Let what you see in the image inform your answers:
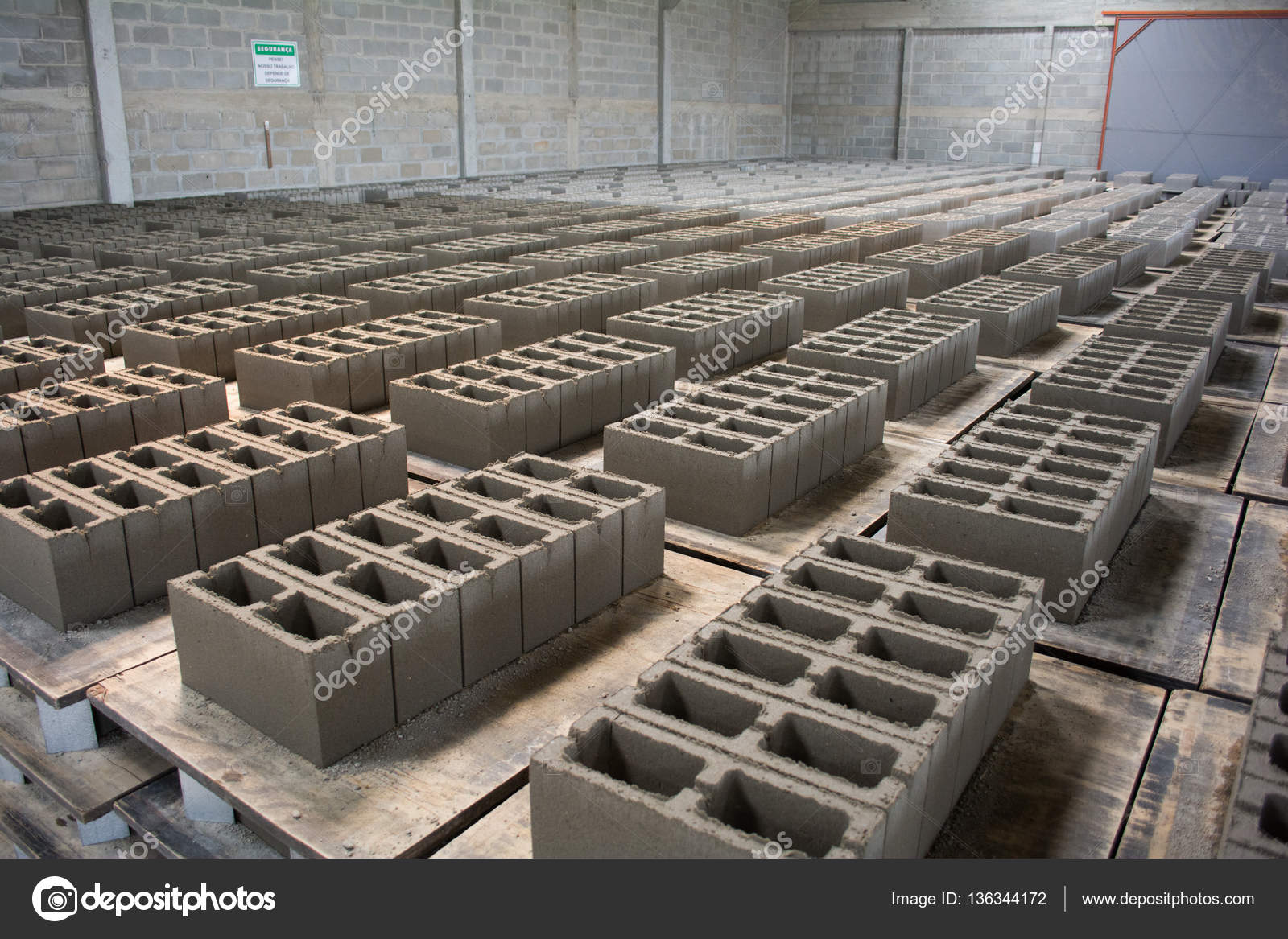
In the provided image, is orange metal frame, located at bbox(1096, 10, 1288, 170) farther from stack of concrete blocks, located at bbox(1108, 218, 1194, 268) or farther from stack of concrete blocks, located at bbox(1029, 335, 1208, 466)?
stack of concrete blocks, located at bbox(1029, 335, 1208, 466)

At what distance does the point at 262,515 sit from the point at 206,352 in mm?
3093

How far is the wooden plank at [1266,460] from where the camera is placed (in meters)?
5.39

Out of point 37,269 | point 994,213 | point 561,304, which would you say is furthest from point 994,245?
point 37,269

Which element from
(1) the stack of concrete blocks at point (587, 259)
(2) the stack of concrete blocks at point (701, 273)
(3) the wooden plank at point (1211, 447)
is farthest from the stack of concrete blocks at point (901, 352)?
(1) the stack of concrete blocks at point (587, 259)

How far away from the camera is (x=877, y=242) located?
12.1m

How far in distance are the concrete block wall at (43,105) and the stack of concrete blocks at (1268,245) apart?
15804mm

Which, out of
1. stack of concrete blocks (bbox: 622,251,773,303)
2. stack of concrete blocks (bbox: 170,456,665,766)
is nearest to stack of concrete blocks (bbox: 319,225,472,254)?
stack of concrete blocks (bbox: 622,251,773,303)

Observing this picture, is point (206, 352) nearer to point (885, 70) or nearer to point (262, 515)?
point (262, 515)

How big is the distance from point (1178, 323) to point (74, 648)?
7.67m

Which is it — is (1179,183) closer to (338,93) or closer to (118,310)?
(338,93)

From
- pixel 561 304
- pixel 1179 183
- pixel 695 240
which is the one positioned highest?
pixel 1179 183

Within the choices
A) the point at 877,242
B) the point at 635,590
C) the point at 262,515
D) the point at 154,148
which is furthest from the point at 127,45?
the point at 635,590

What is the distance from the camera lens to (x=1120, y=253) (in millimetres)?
11578

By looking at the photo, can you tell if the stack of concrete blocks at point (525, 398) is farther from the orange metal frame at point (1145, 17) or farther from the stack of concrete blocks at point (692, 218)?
the orange metal frame at point (1145, 17)
